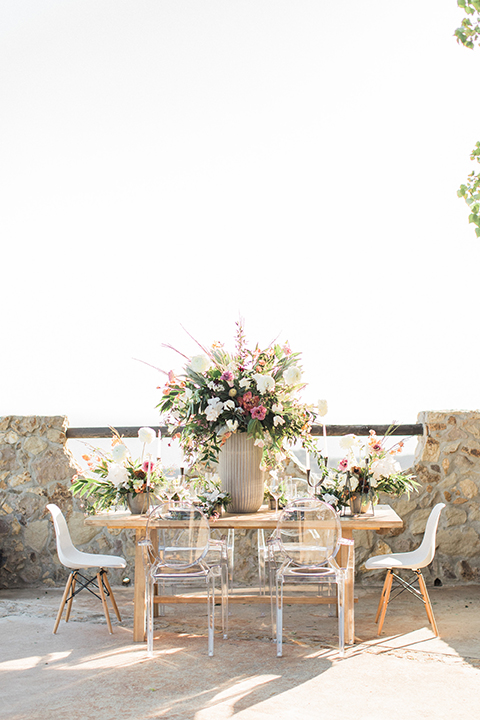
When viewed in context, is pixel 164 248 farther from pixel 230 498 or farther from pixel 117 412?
pixel 230 498

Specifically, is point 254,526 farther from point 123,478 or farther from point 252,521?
point 123,478

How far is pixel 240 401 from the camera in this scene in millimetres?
3480

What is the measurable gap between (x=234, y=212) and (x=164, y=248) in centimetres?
123

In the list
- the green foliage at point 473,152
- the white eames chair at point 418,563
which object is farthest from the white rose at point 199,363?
the green foliage at point 473,152

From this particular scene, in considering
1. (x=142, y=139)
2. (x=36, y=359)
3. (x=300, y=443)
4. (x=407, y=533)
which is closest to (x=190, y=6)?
(x=142, y=139)

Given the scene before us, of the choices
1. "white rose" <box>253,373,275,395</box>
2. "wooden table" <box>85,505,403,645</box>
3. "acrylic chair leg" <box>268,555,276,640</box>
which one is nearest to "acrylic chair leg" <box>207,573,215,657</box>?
"wooden table" <box>85,505,403,645</box>

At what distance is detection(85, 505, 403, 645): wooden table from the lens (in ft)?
10.6

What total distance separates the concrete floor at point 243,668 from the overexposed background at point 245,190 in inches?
53.8

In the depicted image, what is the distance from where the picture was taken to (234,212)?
8.73 meters

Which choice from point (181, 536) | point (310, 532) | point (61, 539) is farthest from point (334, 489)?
point (61, 539)

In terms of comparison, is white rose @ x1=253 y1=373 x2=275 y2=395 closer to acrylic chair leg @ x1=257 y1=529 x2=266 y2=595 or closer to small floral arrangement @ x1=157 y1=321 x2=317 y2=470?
small floral arrangement @ x1=157 y1=321 x2=317 y2=470

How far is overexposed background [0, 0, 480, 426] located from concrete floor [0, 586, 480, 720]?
1.37m

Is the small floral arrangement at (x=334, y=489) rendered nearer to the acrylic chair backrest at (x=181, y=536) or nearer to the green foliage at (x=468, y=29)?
the acrylic chair backrest at (x=181, y=536)

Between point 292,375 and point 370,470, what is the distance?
698mm
